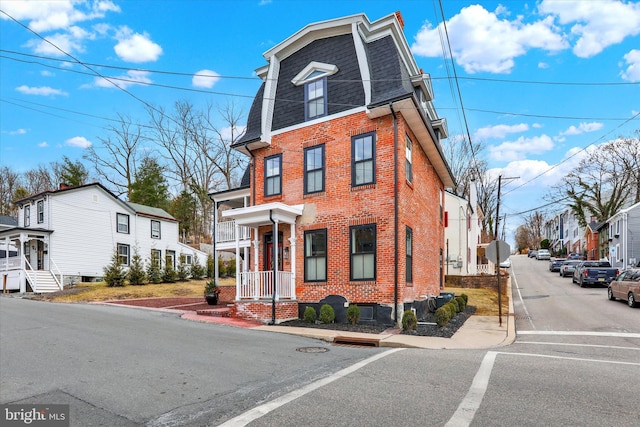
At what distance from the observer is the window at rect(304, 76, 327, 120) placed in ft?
48.0

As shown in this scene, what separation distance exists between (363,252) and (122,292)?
54.4ft

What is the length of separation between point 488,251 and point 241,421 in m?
11.3

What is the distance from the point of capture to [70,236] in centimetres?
2861

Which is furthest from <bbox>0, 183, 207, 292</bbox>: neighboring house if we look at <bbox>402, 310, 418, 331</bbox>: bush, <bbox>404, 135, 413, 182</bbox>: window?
<bbox>402, 310, 418, 331</bbox>: bush

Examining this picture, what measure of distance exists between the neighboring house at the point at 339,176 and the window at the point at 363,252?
32mm

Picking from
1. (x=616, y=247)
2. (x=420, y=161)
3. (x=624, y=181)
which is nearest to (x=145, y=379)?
(x=420, y=161)

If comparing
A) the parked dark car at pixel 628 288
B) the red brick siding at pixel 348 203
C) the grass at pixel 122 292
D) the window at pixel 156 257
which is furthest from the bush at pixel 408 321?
the window at pixel 156 257

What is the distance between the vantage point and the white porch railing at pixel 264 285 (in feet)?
46.4

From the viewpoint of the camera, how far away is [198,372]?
695 centimetres

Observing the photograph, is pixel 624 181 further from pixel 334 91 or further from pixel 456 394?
pixel 456 394

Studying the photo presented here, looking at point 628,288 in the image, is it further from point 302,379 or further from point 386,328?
point 302,379

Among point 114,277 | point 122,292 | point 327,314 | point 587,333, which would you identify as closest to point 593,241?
point 587,333

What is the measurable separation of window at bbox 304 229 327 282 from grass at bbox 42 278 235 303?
1225cm

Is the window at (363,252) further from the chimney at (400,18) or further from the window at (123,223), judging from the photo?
the window at (123,223)
